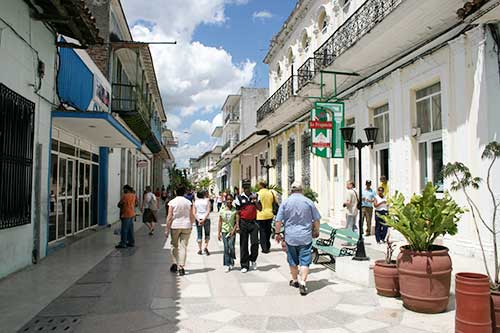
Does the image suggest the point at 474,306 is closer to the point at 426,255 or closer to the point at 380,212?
the point at 426,255

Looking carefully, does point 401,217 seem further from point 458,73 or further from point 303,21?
point 303,21

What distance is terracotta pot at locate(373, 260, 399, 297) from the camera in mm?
5582

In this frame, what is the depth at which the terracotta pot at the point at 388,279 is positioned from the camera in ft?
18.3

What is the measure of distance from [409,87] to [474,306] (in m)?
7.33

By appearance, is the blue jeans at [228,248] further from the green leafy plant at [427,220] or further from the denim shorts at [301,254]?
the green leafy plant at [427,220]

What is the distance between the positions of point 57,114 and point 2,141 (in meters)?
2.58

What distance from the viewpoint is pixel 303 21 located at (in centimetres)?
1822

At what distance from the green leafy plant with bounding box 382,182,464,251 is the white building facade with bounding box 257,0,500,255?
10.6 ft

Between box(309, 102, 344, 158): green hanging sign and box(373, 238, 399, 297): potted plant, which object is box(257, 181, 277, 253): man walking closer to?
box(373, 238, 399, 297): potted plant

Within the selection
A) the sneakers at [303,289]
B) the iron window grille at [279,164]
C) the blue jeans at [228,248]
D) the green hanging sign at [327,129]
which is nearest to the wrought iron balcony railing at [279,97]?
the iron window grille at [279,164]

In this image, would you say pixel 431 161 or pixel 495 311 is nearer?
pixel 495 311

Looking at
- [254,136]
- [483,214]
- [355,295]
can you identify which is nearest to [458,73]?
[483,214]

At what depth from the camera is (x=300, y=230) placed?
6031 mm

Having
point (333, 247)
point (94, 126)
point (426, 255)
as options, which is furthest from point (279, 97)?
point (426, 255)
